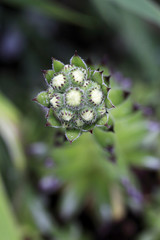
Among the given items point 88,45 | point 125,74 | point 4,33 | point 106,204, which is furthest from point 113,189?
point 4,33

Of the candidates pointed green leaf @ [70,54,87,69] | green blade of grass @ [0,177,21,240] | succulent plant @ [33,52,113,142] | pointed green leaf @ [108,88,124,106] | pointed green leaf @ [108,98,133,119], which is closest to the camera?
succulent plant @ [33,52,113,142]

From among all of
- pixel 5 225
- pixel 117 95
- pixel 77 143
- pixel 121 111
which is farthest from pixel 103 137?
pixel 5 225

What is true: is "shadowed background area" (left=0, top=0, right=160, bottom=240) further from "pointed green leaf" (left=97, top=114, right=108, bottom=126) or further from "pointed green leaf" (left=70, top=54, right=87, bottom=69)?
"pointed green leaf" (left=70, top=54, right=87, bottom=69)

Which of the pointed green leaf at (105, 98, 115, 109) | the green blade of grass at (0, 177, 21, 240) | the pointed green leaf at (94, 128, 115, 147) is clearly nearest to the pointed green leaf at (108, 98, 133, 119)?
the pointed green leaf at (94, 128, 115, 147)

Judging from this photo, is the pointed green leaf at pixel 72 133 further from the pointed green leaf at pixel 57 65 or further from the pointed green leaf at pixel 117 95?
the pointed green leaf at pixel 117 95

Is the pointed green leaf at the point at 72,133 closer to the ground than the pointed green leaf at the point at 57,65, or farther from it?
closer to the ground

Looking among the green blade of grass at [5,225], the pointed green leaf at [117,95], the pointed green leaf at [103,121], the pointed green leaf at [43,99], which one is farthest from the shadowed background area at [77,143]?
the pointed green leaf at [43,99]
